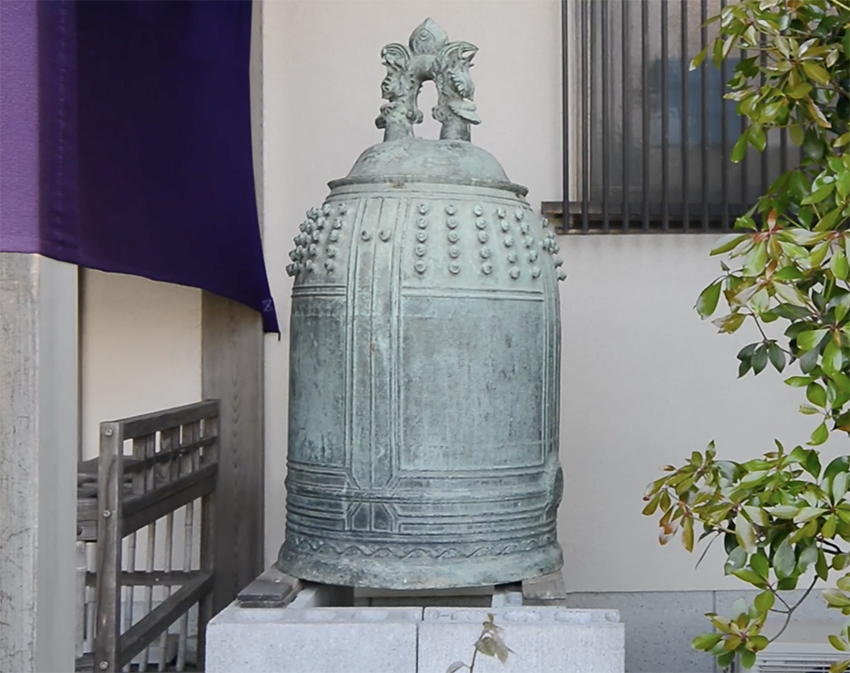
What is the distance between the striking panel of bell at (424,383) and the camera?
7.76 ft

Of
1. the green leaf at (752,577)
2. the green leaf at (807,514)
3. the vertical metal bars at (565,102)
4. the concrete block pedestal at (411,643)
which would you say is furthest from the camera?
the vertical metal bars at (565,102)

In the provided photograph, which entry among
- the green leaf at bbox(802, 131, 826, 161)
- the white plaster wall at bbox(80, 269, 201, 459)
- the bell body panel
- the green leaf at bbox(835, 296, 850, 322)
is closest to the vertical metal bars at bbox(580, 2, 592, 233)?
the bell body panel

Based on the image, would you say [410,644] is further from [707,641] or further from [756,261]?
[756,261]

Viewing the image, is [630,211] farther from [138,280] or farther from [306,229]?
[138,280]

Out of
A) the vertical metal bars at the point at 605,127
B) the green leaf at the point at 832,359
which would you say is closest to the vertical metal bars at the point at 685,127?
the vertical metal bars at the point at 605,127

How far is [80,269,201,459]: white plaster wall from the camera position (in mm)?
3488

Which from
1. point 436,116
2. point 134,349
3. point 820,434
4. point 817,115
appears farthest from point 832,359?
point 134,349

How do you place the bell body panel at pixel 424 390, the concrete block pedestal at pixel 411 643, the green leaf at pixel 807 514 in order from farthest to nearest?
the bell body panel at pixel 424 390, the concrete block pedestal at pixel 411 643, the green leaf at pixel 807 514

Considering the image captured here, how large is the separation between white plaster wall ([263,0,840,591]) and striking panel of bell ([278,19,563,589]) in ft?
3.21

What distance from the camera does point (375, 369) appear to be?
2375 mm

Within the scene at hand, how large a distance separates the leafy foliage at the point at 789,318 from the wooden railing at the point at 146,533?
146 cm

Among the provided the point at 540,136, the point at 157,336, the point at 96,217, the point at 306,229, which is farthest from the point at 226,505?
the point at 540,136

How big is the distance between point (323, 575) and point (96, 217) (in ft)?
3.31

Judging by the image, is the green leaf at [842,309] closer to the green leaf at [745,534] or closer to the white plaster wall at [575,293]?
the green leaf at [745,534]
